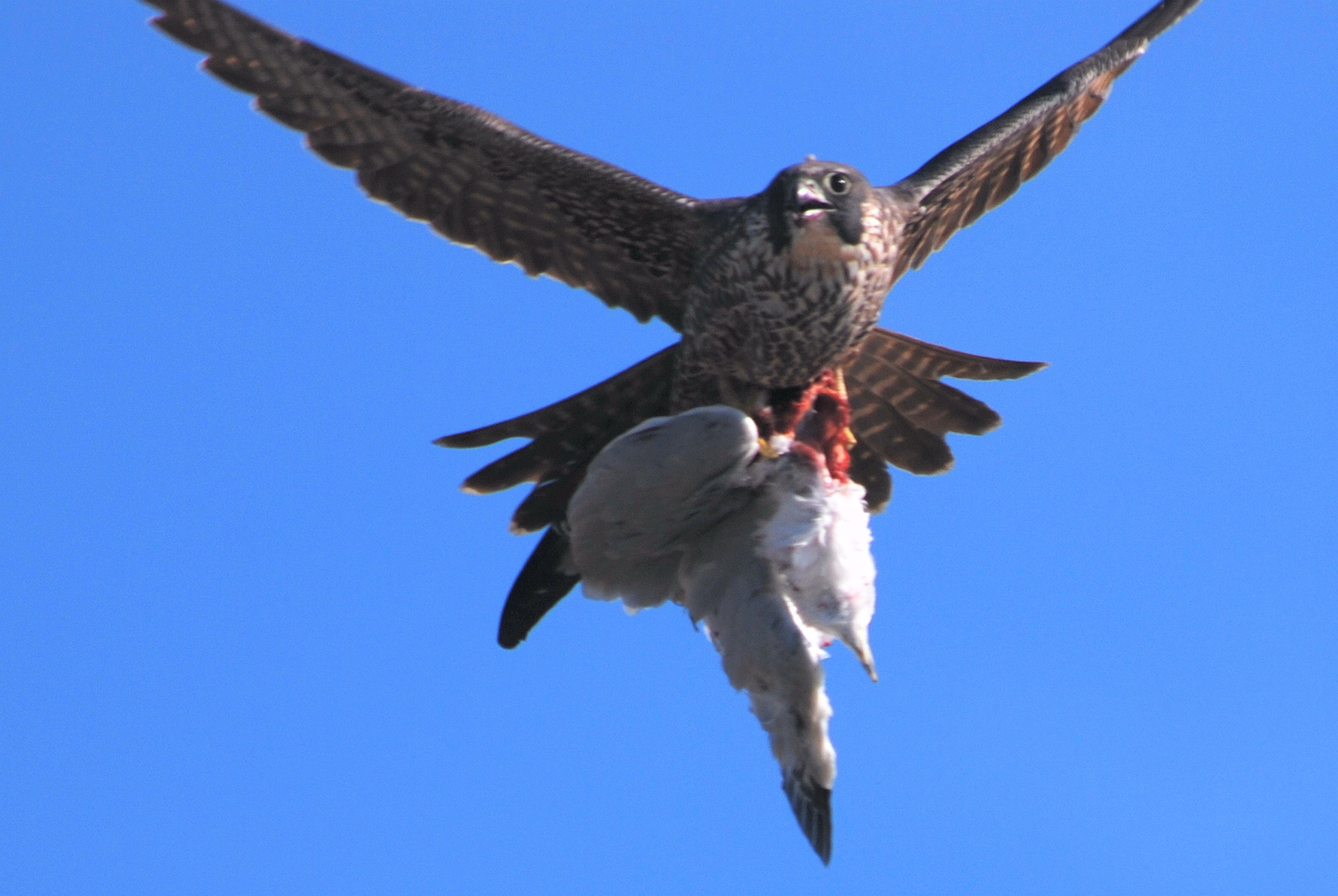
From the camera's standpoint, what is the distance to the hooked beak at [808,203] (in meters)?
5.39

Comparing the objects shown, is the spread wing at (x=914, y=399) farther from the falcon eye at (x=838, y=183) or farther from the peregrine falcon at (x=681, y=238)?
the falcon eye at (x=838, y=183)

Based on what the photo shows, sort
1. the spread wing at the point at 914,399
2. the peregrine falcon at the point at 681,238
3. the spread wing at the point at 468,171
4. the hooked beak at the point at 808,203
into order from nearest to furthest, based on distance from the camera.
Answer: the hooked beak at the point at 808,203, the peregrine falcon at the point at 681,238, the spread wing at the point at 468,171, the spread wing at the point at 914,399

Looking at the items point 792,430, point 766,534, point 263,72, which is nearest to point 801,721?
point 766,534

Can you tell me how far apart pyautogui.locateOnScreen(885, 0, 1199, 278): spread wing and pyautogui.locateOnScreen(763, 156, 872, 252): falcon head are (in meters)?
0.43

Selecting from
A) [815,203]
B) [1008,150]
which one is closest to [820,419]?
[815,203]

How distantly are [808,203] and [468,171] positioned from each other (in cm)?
150

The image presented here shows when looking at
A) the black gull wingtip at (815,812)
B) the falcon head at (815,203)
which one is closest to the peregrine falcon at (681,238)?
the falcon head at (815,203)

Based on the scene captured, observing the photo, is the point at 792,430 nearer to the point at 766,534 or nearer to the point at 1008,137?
the point at 766,534

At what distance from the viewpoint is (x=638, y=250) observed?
20.7 feet

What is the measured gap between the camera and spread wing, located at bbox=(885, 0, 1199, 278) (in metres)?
6.07

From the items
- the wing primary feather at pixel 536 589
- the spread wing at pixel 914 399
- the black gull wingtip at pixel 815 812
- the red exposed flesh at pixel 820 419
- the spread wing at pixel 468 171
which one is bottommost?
the black gull wingtip at pixel 815 812

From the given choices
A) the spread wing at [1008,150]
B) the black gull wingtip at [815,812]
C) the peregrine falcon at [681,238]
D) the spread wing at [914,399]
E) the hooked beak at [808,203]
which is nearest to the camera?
the black gull wingtip at [815,812]

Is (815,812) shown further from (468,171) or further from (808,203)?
(468,171)

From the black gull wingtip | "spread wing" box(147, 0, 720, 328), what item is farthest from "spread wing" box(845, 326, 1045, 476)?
the black gull wingtip
